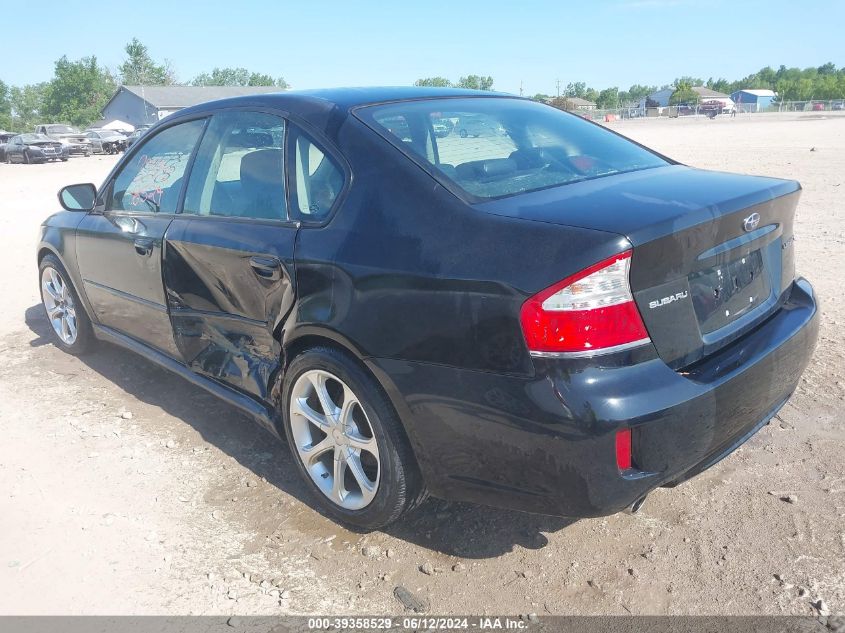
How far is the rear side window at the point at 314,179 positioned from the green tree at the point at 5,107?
10019 centimetres

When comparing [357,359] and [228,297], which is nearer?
[357,359]

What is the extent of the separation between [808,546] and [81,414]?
381 cm

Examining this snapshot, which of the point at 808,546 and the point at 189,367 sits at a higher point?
the point at 189,367

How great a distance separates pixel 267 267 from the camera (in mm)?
2857

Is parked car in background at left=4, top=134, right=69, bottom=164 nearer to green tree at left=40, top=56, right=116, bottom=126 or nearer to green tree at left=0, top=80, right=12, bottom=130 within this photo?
green tree at left=40, top=56, right=116, bottom=126

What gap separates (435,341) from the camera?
227 centimetres

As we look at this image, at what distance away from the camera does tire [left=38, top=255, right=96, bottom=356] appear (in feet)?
15.7

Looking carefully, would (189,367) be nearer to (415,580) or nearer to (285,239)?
(285,239)

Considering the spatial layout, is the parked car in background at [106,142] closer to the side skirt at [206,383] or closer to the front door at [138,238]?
the front door at [138,238]

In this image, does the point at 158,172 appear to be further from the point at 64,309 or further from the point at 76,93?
the point at 76,93

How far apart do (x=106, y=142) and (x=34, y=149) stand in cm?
675

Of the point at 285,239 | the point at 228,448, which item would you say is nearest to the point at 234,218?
the point at 285,239

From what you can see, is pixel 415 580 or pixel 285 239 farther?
pixel 285 239

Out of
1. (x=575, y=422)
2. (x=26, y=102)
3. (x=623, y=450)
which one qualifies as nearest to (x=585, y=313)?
(x=575, y=422)
